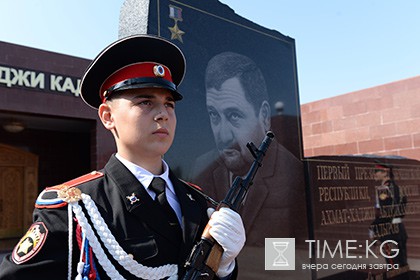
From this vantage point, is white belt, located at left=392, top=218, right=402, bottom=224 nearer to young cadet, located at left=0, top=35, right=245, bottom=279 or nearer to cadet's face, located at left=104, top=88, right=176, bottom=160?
young cadet, located at left=0, top=35, right=245, bottom=279

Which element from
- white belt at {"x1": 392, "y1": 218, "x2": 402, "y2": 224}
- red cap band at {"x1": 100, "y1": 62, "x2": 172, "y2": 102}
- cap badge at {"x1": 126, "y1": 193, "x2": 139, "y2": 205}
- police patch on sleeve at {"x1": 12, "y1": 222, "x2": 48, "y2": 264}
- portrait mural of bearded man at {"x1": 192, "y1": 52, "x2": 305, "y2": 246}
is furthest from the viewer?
white belt at {"x1": 392, "y1": 218, "x2": 402, "y2": 224}

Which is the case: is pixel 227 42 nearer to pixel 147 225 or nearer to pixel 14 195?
pixel 147 225

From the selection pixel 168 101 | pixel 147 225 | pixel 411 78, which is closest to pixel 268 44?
pixel 168 101

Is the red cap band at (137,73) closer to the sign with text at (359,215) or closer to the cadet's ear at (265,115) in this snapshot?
the cadet's ear at (265,115)

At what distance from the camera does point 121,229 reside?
4.15ft

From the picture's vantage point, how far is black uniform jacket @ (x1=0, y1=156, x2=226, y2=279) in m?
1.14

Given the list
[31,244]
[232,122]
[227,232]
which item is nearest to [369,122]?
[232,122]

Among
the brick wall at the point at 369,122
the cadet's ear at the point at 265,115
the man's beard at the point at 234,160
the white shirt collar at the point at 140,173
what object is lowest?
the white shirt collar at the point at 140,173

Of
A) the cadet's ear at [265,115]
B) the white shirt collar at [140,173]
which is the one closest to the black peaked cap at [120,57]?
the white shirt collar at [140,173]

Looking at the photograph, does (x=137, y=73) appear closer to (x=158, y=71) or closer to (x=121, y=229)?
(x=158, y=71)

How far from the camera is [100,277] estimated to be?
1208 millimetres

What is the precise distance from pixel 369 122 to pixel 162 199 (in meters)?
7.81

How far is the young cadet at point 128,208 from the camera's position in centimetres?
117

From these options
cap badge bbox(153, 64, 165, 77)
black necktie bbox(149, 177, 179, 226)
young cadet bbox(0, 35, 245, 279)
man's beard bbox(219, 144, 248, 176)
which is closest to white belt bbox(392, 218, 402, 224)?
man's beard bbox(219, 144, 248, 176)
